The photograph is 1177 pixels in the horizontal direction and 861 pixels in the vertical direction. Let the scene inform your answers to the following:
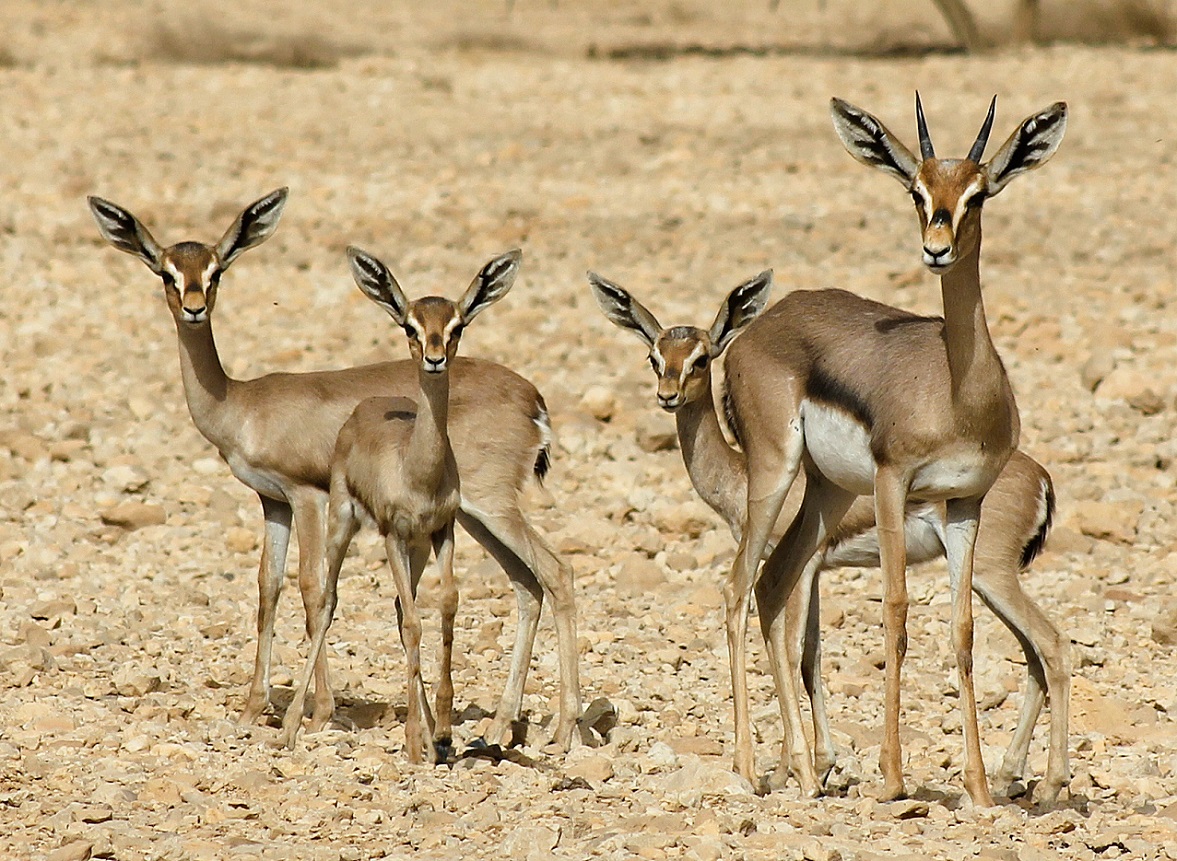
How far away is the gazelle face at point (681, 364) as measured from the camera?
8.12 metres

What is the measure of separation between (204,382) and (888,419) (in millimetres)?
3799

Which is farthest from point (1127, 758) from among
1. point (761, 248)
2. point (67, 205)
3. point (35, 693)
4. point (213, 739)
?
Result: point (67, 205)

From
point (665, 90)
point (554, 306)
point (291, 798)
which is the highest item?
point (665, 90)

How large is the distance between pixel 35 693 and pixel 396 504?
6.25 feet

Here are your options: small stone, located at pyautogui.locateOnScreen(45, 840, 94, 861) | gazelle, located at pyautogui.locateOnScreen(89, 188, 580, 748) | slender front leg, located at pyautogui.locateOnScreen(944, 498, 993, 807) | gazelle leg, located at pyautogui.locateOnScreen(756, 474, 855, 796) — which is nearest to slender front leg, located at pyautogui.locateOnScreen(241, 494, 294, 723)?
gazelle, located at pyautogui.locateOnScreen(89, 188, 580, 748)

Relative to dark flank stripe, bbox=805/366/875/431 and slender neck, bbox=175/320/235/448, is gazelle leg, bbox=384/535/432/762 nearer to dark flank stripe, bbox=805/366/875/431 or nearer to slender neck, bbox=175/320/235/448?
slender neck, bbox=175/320/235/448

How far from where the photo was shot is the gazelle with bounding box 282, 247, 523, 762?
25.7 ft

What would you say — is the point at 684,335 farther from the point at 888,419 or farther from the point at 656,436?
the point at 656,436

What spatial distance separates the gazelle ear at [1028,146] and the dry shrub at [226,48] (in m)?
20.1

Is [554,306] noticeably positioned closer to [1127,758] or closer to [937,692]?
[937,692]

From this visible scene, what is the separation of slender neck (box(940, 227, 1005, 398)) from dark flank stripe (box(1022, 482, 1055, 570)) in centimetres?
169

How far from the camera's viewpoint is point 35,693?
331 inches

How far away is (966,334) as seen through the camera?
7062mm

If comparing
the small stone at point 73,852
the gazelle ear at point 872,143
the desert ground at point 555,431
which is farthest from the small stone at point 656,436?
the small stone at point 73,852
